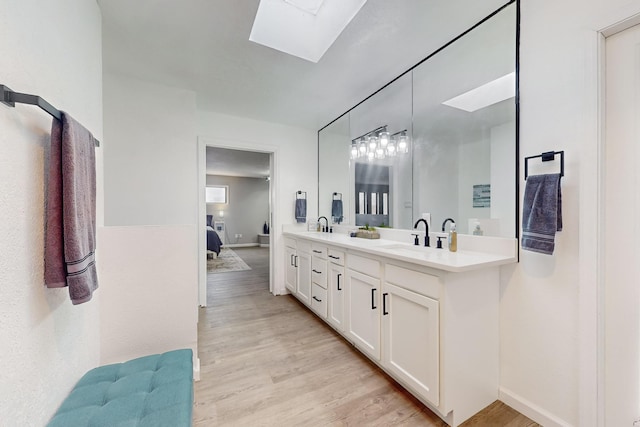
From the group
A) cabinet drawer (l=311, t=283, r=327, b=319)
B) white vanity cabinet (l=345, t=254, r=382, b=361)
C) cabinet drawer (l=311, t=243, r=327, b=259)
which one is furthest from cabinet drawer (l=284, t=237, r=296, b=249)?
white vanity cabinet (l=345, t=254, r=382, b=361)

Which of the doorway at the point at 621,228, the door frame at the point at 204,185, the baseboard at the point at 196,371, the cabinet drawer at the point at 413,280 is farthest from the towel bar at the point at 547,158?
the door frame at the point at 204,185

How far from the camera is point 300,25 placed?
2014 millimetres

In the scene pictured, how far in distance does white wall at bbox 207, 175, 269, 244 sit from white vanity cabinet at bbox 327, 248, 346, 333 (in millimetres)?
6688

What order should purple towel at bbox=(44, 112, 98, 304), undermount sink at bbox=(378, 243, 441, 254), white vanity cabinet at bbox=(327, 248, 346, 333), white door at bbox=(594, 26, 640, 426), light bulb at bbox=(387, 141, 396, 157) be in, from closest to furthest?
purple towel at bbox=(44, 112, 98, 304) → white door at bbox=(594, 26, 640, 426) → undermount sink at bbox=(378, 243, 441, 254) → white vanity cabinet at bbox=(327, 248, 346, 333) → light bulb at bbox=(387, 141, 396, 157)

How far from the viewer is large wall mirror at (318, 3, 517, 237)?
1.60 metres

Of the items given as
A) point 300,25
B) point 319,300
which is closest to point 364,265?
point 319,300

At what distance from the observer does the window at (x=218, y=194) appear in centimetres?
828

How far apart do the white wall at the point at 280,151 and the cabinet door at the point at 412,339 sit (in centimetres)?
218

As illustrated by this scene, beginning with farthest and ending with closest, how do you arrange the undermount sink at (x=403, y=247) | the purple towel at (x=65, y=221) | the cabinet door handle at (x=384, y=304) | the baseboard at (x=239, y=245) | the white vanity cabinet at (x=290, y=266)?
the baseboard at (x=239, y=245)
the white vanity cabinet at (x=290, y=266)
the undermount sink at (x=403, y=247)
the cabinet door handle at (x=384, y=304)
the purple towel at (x=65, y=221)

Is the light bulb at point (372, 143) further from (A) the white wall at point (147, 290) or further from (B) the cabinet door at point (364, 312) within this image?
(A) the white wall at point (147, 290)

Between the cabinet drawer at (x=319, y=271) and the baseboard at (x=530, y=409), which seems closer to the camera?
Result: the baseboard at (x=530, y=409)

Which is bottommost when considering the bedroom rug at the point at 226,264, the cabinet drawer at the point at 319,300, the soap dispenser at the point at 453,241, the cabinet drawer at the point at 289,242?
the bedroom rug at the point at 226,264

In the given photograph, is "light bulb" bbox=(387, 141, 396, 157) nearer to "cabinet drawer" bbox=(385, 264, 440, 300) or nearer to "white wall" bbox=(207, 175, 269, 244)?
"cabinet drawer" bbox=(385, 264, 440, 300)

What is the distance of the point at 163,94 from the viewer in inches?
105
